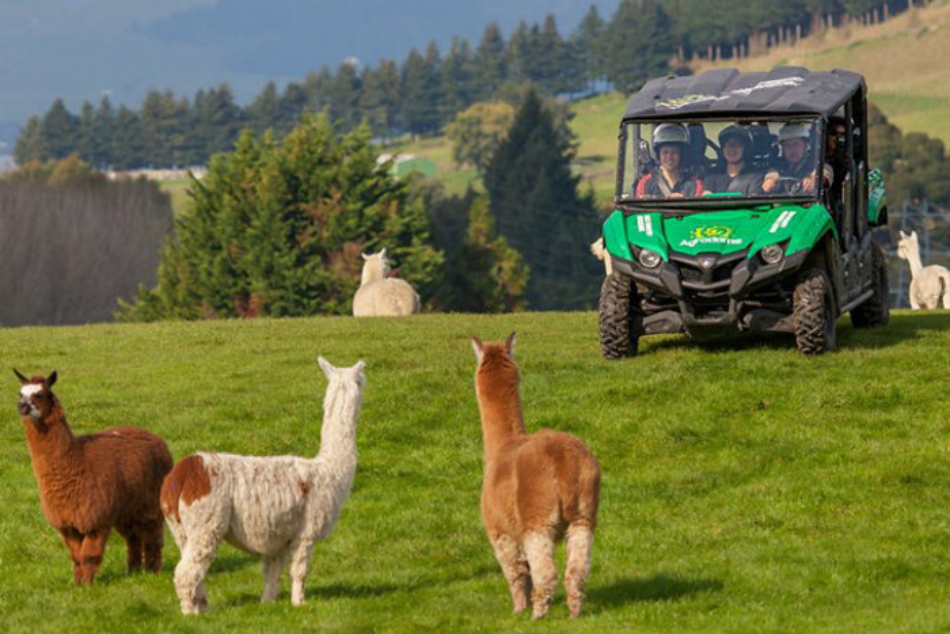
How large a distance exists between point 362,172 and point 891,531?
2737 inches

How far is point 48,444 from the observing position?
597 inches

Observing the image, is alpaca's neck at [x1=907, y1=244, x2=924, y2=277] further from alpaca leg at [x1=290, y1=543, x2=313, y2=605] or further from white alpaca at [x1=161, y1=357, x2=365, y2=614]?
alpaca leg at [x1=290, y1=543, x2=313, y2=605]

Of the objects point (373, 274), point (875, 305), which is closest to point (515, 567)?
Answer: point (875, 305)

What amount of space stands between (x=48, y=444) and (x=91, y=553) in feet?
3.30

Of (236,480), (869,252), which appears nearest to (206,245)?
(869,252)

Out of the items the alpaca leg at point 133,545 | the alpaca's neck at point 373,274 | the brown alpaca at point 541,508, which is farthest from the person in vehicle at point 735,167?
the alpaca's neck at point 373,274

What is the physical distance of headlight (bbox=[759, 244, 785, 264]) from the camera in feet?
74.5

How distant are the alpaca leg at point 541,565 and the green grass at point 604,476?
0.21 meters

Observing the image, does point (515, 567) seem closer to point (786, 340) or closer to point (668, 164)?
point (668, 164)

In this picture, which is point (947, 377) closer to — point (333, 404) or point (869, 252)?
point (869, 252)

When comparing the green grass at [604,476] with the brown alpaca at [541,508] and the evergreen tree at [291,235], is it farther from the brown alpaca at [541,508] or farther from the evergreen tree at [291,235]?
the evergreen tree at [291,235]

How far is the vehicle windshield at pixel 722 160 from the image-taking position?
23984 millimetres

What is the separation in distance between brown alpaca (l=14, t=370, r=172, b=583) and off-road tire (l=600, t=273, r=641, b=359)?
924 centimetres

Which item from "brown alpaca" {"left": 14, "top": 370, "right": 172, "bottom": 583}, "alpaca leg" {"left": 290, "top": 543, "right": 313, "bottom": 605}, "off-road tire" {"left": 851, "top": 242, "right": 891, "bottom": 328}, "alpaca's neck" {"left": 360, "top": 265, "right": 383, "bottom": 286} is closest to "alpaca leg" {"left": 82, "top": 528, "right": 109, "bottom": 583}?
"brown alpaca" {"left": 14, "top": 370, "right": 172, "bottom": 583}
